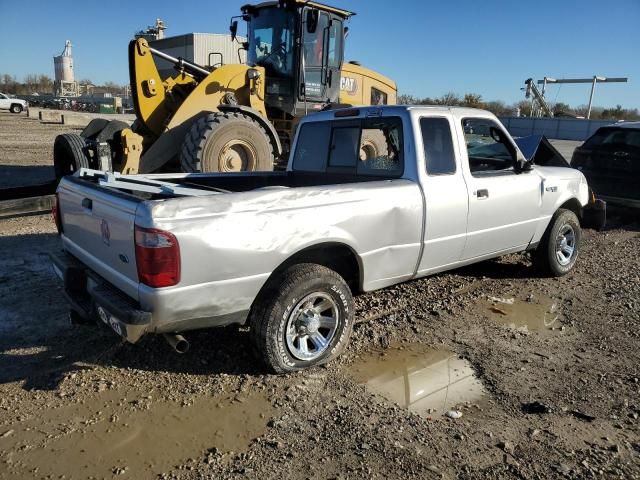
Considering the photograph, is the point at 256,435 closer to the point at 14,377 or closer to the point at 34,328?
the point at 14,377

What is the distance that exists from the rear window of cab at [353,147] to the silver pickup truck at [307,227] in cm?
1

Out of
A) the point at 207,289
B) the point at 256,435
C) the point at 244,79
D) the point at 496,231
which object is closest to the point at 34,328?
the point at 207,289

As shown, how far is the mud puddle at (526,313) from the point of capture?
4707 millimetres

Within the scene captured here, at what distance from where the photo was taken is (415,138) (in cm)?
431

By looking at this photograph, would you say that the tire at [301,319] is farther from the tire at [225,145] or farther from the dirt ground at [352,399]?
the tire at [225,145]

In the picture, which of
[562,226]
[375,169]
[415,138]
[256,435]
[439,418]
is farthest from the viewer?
[562,226]

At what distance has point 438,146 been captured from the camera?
177 inches

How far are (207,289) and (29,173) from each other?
1201 centimetres

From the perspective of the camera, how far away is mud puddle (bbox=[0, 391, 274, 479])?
2697mm

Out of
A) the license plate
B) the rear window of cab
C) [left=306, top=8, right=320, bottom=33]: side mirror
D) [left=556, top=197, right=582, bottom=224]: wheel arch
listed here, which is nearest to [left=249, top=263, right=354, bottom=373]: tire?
the license plate

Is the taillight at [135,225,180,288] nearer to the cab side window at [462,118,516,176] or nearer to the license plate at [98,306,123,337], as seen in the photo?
the license plate at [98,306,123,337]

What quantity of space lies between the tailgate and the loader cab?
6355 mm

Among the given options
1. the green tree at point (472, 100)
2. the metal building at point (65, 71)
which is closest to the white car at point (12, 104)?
the green tree at point (472, 100)

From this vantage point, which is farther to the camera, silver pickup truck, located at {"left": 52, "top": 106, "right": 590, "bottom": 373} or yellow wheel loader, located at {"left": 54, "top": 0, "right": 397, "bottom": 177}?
yellow wheel loader, located at {"left": 54, "top": 0, "right": 397, "bottom": 177}
